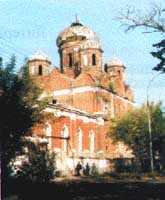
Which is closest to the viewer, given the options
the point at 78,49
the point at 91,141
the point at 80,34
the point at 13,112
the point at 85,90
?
the point at 13,112

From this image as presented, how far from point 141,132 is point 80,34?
2730 centimetres

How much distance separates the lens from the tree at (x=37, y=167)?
29.2 meters

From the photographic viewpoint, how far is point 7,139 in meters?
22.4

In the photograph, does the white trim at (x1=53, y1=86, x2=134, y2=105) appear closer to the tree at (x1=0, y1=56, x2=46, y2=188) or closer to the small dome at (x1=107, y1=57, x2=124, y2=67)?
the small dome at (x1=107, y1=57, x2=124, y2=67)

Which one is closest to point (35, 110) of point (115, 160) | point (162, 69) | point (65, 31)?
point (162, 69)

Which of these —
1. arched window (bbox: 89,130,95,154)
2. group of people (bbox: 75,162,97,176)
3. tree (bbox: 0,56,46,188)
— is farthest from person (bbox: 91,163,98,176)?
tree (bbox: 0,56,46,188)

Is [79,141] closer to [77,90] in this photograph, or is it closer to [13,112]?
[77,90]

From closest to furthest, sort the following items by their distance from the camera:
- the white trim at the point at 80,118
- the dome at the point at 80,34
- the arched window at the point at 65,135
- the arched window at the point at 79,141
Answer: the white trim at the point at 80,118 < the arched window at the point at 65,135 < the arched window at the point at 79,141 < the dome at the point at 80,34

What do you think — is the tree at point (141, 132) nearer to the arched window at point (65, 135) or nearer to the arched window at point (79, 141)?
the arched window at point (79, 141)

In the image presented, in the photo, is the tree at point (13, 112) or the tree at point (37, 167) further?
the tree at point (37, 167)

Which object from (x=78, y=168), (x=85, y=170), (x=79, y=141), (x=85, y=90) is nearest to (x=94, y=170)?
(x=85, y=170)

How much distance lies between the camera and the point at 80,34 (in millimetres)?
79625

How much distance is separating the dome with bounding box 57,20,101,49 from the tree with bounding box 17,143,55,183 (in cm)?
4685

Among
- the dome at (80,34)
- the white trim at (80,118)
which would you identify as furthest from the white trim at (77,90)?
the dome at (80,34)
